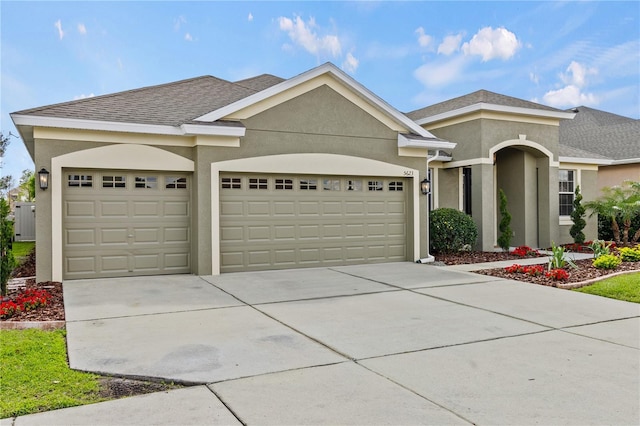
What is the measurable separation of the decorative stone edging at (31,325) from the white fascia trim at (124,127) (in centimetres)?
453

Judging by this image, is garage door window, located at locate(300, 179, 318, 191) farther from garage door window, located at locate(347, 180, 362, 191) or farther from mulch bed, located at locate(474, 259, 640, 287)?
mulch bed, located at locate(474, 259, 640, 287)

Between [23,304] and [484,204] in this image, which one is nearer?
[23,304]

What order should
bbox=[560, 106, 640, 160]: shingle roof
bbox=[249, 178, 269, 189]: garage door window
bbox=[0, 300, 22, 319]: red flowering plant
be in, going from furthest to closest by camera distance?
bbox=[560, 106, 640, 160]: shingle roof → bbox=[249, 178, 269, 189]: garage door window → bbox=[0, 300, 22, 319]: red flowering plant

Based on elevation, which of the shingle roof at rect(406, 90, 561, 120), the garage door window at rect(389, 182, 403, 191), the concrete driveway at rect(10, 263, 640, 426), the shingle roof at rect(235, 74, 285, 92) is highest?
the shingle roof at rect(235, 74, 285, 92)

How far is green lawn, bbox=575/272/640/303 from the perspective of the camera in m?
8.46

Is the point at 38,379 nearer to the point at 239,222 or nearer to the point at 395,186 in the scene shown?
the point at 239,222

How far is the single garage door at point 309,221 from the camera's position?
1116 cm

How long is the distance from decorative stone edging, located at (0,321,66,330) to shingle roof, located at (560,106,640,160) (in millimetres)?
Result: 20062

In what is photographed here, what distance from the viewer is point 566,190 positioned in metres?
17.4

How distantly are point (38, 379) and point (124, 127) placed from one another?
21.8ft

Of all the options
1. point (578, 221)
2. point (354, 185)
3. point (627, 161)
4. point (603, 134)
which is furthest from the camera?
point (603, 134)

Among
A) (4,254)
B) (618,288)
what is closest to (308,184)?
(4,254)

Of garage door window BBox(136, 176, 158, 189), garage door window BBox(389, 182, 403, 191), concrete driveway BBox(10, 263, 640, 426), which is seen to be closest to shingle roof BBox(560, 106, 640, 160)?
garage door window BBox(389, 182, 403, 191)

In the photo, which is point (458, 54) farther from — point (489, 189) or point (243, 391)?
point (243, 391)
